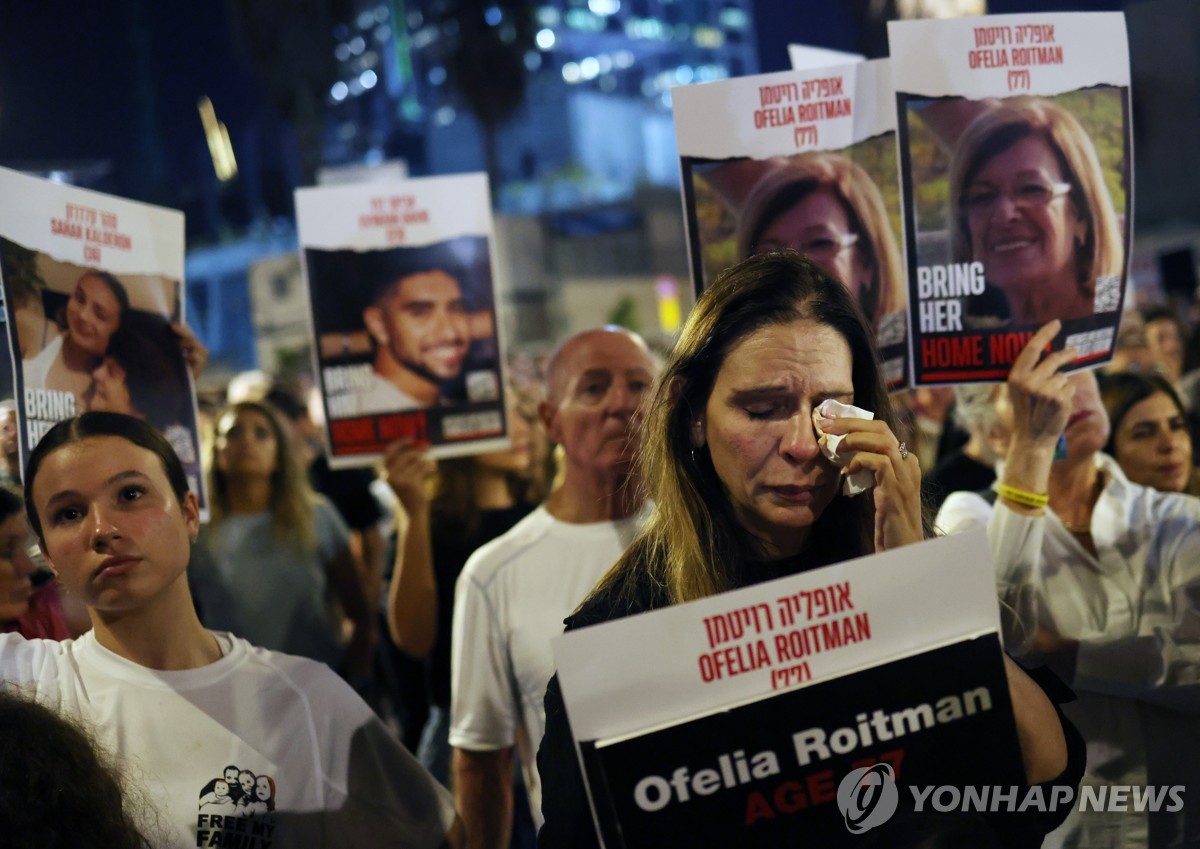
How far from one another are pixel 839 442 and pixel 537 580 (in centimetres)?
146

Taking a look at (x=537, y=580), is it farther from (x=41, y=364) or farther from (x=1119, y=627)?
(x=1119, y=627)

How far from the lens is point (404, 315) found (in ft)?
12.3

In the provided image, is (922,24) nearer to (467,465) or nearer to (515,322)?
(467,465)

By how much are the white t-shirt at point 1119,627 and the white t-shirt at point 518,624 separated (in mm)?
953

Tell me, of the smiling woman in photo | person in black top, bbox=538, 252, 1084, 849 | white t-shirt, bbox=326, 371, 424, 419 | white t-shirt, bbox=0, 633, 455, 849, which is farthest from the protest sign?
white t-shirt, bbox=326, 371, 424, 419

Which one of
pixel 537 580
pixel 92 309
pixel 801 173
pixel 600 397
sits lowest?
pixel 537 580

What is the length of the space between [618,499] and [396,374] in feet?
3.10

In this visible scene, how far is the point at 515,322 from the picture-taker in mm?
39781

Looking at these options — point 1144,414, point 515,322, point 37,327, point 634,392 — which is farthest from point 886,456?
point 515,322

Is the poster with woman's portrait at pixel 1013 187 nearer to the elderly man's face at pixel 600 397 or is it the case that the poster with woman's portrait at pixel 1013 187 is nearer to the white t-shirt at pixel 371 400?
the elderly man's face at pixel 600 397

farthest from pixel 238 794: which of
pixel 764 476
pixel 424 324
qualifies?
pixel 424 324

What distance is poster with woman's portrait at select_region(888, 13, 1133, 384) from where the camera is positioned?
2895 millimetres

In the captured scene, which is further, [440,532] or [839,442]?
[440,532]

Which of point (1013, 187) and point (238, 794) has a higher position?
point (1013, 187)
